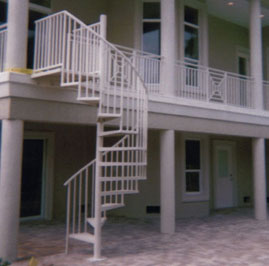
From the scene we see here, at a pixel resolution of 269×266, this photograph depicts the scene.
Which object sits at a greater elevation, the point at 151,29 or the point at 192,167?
the point at 151,29

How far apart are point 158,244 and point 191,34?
6.27 meters

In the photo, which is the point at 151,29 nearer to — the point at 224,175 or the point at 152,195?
the point at 152,195

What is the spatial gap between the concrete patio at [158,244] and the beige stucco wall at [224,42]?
543 centimetres

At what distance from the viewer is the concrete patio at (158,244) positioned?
5620 mm

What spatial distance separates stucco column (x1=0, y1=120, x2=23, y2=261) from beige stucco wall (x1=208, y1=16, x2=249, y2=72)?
7.82 metres

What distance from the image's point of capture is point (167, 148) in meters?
7.83

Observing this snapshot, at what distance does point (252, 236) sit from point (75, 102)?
15.2ft

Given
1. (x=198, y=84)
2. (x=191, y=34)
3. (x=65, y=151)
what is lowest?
(x=65, y=151)

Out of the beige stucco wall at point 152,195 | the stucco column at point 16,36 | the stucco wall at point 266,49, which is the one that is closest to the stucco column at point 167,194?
the beige stucco wall at point 152,195

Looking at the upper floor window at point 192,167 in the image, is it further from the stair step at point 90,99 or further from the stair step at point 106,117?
the stair step at point 90,99

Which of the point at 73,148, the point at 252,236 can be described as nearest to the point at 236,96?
Result: the point at 252,236

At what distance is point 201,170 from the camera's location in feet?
34.9

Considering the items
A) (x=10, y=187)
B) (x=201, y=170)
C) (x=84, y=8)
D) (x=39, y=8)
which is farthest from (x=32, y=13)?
(x=201, y=170)

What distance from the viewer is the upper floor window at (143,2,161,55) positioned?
→ 9.64 m
